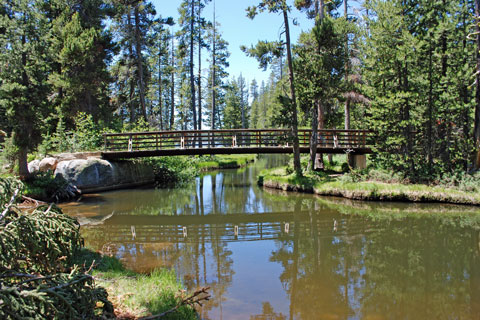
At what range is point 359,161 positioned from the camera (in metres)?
21.0

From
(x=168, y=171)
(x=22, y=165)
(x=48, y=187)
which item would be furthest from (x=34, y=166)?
(x=168, y=171)

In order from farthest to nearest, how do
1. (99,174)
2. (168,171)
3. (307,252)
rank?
1. (168,171)
2. (99,174)
3. (307,252)

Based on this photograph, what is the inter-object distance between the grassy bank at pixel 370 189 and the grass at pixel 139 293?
11.4 meters

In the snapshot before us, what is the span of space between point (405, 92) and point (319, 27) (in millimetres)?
5596

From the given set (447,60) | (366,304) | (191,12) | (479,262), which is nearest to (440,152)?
(447,60)

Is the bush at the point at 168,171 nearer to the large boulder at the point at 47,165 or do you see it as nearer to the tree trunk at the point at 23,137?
the large boulder at the point at 47,165

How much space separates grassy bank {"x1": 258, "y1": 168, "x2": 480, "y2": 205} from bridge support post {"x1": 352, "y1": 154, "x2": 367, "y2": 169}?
335cm

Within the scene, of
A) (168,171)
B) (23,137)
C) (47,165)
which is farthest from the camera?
(168,171)

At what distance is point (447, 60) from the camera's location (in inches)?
633

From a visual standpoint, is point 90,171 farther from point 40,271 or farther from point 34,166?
point 40,271

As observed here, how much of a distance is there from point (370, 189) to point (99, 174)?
45.5 ft

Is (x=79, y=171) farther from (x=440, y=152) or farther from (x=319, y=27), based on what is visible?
(x=440, y=152)

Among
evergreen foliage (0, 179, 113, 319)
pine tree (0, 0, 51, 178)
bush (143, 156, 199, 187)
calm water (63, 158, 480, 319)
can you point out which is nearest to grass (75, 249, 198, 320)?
evergreen foliage (0, 179, 113, 319)

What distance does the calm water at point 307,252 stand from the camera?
17.6ft
